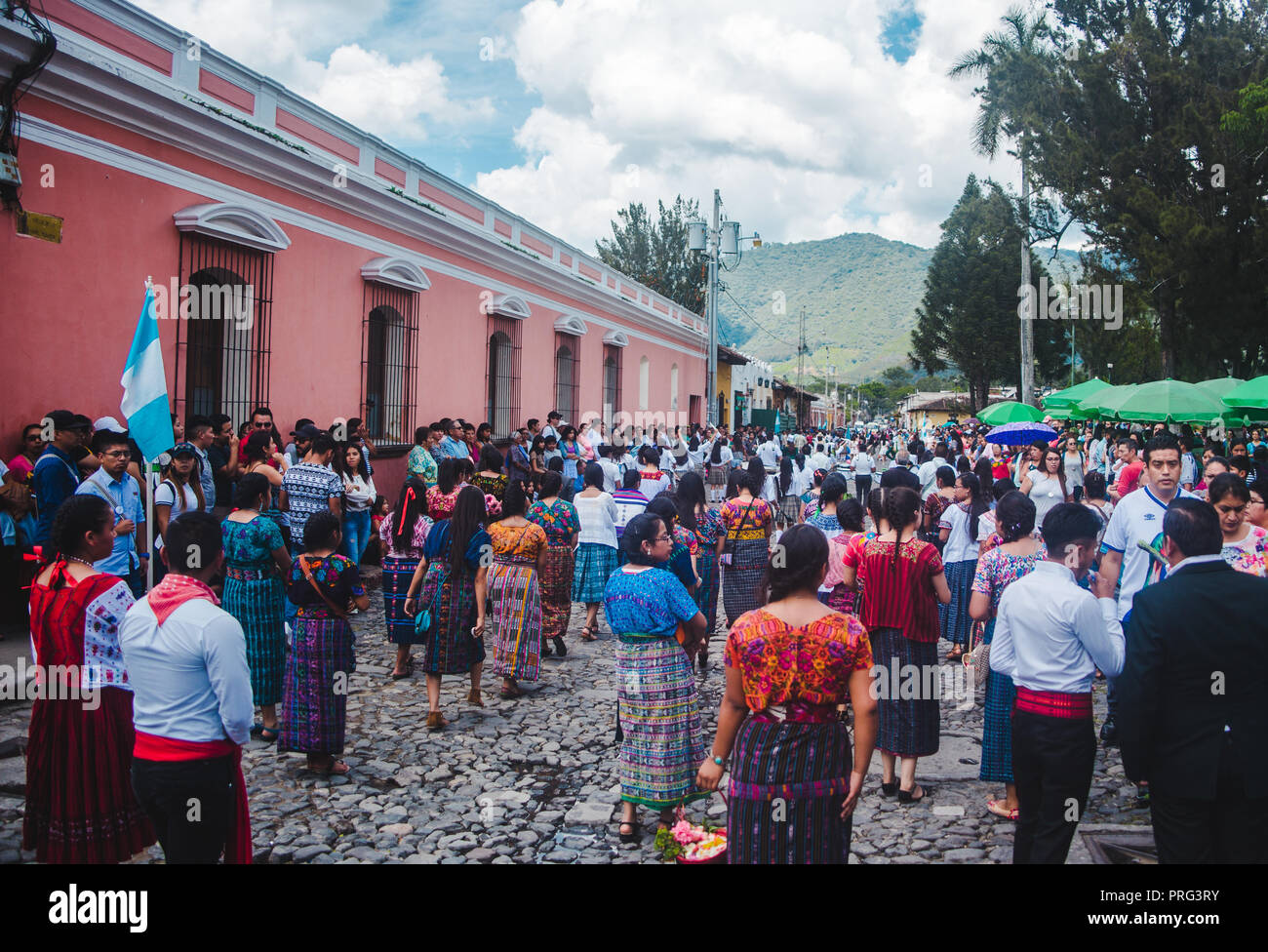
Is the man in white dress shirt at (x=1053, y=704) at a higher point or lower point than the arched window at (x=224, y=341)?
lower

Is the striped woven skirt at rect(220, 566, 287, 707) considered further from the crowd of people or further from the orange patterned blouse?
the orange patterned blouse

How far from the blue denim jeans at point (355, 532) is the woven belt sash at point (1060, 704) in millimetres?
7250

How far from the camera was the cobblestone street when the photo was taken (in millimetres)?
4098

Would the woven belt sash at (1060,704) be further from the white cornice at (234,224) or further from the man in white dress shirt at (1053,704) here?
the white cornice at (234,224)

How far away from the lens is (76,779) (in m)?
3.52

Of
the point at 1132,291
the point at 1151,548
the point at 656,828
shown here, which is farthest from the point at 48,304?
the point at 1132,291

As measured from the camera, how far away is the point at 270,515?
5.61 metres

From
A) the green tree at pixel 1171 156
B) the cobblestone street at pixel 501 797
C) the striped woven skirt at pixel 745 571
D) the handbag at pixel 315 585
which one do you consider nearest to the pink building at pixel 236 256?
the cobblestone street at pixel 501 797

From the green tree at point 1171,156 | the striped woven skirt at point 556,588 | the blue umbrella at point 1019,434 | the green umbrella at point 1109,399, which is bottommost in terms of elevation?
the striped woven skirt at point 556,588

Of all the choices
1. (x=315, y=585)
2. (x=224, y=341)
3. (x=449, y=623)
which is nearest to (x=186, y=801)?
(x=315, y=585)

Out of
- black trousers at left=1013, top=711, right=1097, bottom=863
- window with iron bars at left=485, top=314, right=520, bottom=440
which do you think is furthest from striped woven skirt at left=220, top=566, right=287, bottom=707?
window with iron bars at left=485, top=314, right=520, bottom=440

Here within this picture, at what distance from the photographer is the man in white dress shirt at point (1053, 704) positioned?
329cm

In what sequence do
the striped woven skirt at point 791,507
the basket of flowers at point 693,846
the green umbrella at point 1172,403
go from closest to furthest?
the basket of flowers at point 693,846
the green umbrella at point 1172,403
the striped woven skirt at point 791,507

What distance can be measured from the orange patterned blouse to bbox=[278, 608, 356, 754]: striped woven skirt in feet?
9.68
